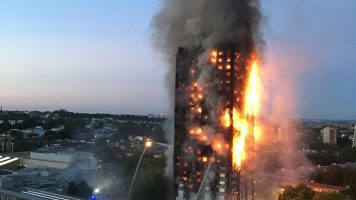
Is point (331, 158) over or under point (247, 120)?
under

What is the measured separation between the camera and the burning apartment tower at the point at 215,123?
43.4 metres

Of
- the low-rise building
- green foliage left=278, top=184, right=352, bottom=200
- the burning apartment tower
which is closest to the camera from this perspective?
the burning apartment tower

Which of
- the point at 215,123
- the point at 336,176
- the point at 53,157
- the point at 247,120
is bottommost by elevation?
the point at 336,176

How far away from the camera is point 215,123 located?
43812mm

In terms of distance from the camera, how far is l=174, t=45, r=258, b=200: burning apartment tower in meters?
43.4

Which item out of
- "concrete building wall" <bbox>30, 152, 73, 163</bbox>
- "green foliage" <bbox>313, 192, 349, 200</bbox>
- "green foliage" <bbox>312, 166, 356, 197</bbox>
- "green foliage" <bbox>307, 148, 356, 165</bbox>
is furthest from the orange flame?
"green foliage" <bbox>307, 148, 356, 165</bbox>

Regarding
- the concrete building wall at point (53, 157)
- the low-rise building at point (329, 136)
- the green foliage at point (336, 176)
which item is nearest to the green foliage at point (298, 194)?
the green foliage at point (336, 176)

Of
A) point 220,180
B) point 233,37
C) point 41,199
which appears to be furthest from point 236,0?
point 41,199

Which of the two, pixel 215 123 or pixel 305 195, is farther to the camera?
pixel 305 195

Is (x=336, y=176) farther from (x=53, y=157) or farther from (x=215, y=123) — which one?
(x=53, y=157)

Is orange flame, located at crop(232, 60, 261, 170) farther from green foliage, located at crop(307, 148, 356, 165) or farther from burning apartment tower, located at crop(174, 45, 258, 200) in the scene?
green foliage, located at crop(307, 148, 356, 165)

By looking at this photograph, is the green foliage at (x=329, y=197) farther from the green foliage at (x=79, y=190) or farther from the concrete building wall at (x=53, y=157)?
the concrete building wall at (x=53, y=157)

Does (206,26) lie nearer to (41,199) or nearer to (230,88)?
(230,88)

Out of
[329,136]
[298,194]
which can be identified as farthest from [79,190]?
[329,136]
